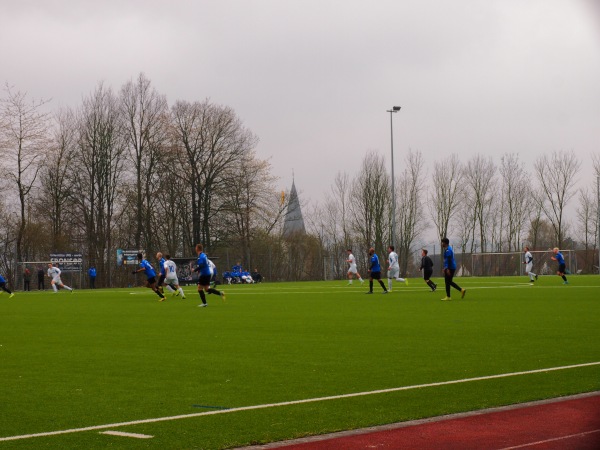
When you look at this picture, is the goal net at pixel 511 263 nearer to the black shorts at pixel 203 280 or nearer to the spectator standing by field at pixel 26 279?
the spectator standing by field at pixel 26 279

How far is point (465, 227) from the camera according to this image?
92500 mm

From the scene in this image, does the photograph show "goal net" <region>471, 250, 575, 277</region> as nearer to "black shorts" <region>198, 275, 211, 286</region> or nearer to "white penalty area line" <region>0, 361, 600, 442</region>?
"black shorts" <region>198, 275, 211, 286</region>

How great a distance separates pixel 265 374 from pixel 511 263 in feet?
235

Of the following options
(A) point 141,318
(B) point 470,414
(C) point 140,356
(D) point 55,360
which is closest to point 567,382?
(B) point 470,414

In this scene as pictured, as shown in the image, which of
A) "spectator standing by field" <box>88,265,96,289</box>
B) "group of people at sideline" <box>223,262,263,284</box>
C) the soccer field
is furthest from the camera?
"group of people at sideline" <box>223,262,263,284</box>

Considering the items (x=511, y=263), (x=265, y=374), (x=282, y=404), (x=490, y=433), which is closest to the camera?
(x=490, y=433)

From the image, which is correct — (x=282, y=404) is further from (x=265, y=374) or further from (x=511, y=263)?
(x=511, y=263)

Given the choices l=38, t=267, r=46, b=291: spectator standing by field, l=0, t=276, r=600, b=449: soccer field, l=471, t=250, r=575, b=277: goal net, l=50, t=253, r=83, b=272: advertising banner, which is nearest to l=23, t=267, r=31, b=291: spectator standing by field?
l=38, t=267, r=46, b=291: spectator standing by field

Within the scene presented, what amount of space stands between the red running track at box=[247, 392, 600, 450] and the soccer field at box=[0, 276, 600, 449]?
37 centimetres

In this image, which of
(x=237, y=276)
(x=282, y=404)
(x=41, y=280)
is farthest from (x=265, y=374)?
(x=237, y=276)

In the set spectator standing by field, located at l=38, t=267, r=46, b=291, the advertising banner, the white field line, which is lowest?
the white field line

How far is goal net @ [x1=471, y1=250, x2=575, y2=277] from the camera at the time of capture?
77250 millimetres

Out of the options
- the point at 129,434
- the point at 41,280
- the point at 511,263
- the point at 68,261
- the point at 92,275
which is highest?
the point at 68,261

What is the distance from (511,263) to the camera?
80.4 m
